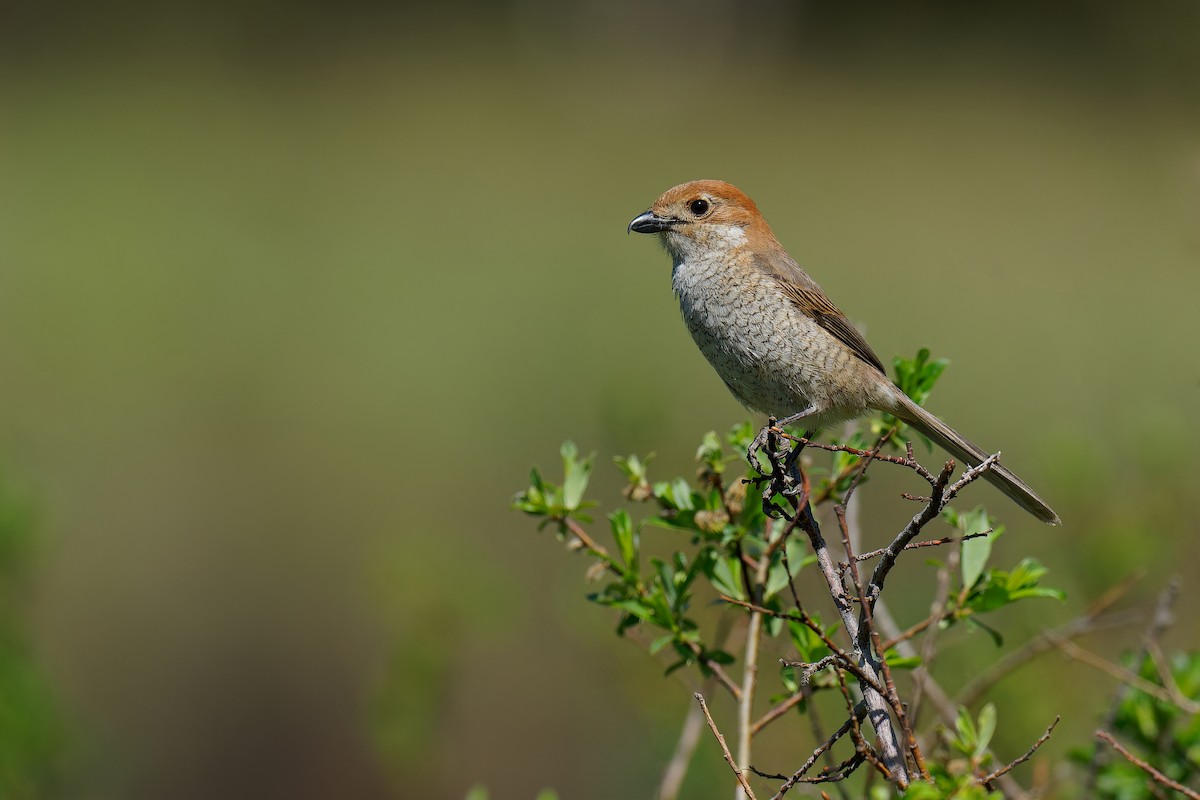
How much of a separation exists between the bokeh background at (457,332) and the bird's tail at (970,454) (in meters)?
0.73

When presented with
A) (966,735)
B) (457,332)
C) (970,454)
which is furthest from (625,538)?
(457,332)

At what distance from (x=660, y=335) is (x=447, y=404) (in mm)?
1570

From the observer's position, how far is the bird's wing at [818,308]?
2816 mm

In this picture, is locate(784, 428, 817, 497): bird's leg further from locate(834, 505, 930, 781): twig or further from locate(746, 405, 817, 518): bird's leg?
locate(834, 505, 930, 781): twig

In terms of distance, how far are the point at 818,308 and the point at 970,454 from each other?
0.48 metres

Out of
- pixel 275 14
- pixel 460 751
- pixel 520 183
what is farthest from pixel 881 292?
pixel 275 14

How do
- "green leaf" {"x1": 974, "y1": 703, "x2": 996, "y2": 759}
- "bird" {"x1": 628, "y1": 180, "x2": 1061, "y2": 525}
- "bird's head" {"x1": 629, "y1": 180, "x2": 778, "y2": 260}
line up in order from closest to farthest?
"green leaf" {"x1": 974, "y1": 703, "x2": 996, "y2": 759}
"bird" {"x1": 628, "y1": 180, "x2": 1061, "y2": 525}
"bird's head" {"x1": 629, "y1": 180, "x2": 778, "y2": 260}

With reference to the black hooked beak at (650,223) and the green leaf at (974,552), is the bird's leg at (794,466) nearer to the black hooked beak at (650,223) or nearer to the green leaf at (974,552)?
the green leaf at (974,552)

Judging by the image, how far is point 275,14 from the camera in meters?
16.9

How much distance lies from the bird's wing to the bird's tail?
26cm

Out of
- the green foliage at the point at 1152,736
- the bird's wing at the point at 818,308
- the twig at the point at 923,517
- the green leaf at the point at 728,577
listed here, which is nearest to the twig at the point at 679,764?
the green leaf at the point at 728,577

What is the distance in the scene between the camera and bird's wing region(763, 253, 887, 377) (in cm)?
282

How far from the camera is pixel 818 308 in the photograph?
9.37 ft

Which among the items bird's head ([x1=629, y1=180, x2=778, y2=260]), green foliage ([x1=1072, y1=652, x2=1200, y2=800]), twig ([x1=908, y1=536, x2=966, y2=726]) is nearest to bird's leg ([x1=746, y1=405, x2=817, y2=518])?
twig ([x1=908, y1=536, x2=966, y2=726])
